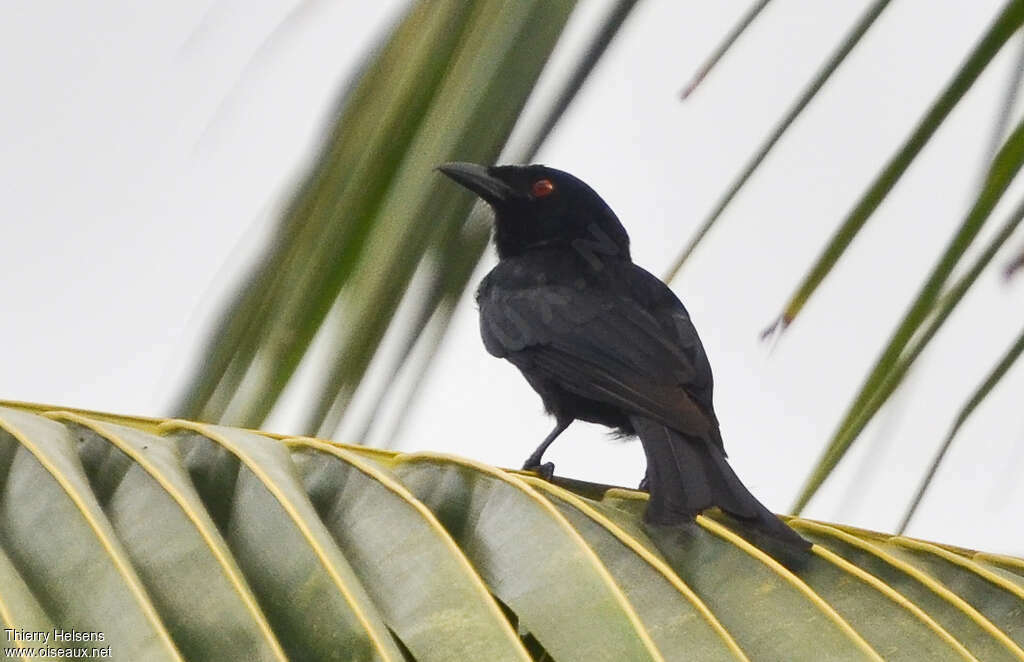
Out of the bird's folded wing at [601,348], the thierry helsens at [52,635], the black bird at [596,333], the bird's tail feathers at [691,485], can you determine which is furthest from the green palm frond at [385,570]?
the bird's folded wing at [601,348]

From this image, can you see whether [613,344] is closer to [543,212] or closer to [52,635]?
[543,212]

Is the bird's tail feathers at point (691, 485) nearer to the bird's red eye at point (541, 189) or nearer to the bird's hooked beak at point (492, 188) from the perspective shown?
the bird's hooked beak at point (492, 188)

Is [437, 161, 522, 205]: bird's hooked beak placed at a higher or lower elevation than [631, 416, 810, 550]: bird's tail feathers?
higher

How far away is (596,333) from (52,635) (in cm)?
242

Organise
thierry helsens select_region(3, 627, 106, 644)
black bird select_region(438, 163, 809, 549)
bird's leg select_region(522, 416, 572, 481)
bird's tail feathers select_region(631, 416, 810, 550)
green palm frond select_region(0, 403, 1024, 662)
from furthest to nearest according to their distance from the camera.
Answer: bird's leg select_region(522, 416, 572, 481) < black bird select_region(438, 163, 809, 549) < bird's tail feathers select_region(631, 416, 810, 550) < green palm frond select_region(0, 403, 1024, 662) < thierry helsens select_region(3, 627, 106, 644)

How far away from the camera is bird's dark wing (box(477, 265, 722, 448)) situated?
3434 mm

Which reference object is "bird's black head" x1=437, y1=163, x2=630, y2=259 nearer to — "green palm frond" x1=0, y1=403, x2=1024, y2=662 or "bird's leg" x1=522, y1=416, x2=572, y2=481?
"bird's leg" x1=522, y1=416, x2=572, y2=481

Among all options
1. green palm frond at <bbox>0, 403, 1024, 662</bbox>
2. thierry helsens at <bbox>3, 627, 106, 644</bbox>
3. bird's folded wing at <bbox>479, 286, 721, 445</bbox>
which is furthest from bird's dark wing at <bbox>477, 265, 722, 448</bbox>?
thierry helsens at <bbox>3, 627, 106, 644</bbox>

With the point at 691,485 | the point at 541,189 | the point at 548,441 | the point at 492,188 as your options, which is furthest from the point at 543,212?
the point at 691,485

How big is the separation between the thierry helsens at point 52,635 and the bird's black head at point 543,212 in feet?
11.0

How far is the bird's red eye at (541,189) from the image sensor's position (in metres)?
4.89

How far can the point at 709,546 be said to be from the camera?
210 centimetres

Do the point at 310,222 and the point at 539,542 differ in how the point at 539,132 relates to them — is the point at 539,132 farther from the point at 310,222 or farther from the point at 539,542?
the point at 539,542

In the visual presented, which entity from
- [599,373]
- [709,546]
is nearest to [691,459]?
[599,373]
